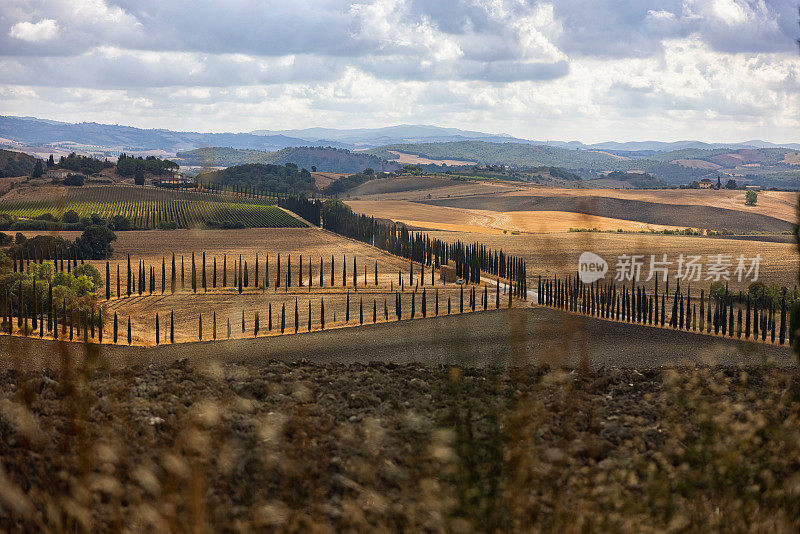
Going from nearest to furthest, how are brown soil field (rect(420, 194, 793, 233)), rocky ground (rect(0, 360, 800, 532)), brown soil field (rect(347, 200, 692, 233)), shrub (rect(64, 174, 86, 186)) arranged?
rocky ground (rect(0, 360, 800, 532)), brown soil field (rect(347, 200, 692, 233)), brown soil field (rect(420, 194, 793, 233)), shrub (rect(64, 174, 86, 186))

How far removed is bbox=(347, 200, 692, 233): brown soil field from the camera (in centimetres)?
13775

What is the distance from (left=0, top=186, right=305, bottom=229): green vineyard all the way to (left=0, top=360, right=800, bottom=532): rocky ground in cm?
11689

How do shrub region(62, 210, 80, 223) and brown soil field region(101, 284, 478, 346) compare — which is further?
shrub region(62, 210, 80, 223)

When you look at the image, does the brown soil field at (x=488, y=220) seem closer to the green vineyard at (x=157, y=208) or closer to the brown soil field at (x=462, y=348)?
the green vineyard at (x=157, y=208)

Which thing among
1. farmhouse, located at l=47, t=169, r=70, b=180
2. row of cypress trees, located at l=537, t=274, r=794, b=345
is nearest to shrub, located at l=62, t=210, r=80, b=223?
farmhouse, located at l=47, t=169, r=70, b=180

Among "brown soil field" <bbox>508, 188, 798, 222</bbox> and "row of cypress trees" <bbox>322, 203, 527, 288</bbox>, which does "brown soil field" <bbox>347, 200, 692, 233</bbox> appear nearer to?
"row of cypress trees" <bbox>322, 203, 527, 288</bbox>

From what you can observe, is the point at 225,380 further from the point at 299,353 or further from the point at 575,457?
the point at 575,457

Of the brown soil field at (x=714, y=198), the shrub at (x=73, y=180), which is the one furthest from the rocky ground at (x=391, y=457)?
the shrub at (x=73, y=180)

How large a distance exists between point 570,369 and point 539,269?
54.8 metres

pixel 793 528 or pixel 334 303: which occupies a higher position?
pixel 793 528

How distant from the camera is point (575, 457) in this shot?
14734 mm

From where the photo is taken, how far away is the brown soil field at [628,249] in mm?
77500

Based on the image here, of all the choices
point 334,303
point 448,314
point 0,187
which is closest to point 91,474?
point 448,314

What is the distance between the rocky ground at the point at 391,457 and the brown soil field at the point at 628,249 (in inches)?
2156
